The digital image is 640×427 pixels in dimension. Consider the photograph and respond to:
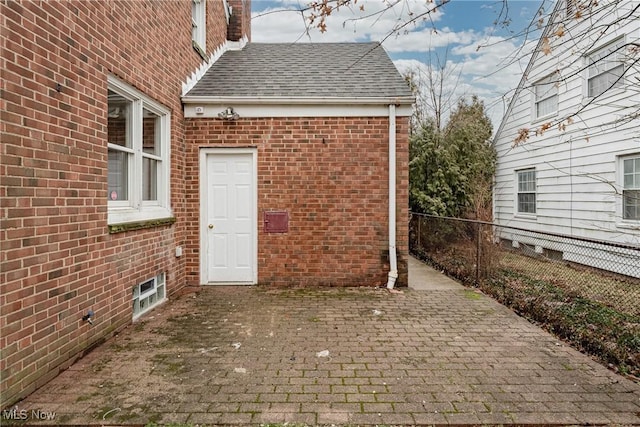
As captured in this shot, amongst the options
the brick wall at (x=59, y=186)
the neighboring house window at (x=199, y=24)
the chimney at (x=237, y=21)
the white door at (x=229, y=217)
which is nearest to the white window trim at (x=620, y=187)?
the white door at (x=229, y=217)

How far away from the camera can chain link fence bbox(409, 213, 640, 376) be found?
13.1 ft

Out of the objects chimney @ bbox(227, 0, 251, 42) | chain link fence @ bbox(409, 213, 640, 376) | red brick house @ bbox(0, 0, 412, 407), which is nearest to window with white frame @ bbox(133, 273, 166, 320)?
red brick house @ bbox(0, 0, 412, 407)

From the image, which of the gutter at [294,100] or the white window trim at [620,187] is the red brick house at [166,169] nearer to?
the gutter at [294,100]

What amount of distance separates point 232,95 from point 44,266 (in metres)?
4.26

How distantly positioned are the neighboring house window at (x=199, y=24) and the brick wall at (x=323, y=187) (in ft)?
6.63

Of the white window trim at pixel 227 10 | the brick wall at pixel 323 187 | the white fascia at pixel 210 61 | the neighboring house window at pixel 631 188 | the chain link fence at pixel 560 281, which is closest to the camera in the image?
the chain link fence at pixel 560 281

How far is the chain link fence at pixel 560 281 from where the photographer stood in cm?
399

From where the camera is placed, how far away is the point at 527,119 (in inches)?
423

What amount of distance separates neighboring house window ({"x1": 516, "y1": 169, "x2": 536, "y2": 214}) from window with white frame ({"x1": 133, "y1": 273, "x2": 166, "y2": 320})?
10227 mm

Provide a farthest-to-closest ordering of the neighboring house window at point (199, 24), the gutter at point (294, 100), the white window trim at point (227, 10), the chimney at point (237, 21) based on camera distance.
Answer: the chimney at point (237, 21) → the white window trim at point (227, 10) → the neighboring house window at point (199, 24) → the gutter at point (294, 100)

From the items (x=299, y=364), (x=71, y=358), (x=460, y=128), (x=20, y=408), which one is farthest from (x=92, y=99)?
(x=460, y=128)

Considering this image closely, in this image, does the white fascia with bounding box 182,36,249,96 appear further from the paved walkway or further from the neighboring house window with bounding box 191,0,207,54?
the paved walkway

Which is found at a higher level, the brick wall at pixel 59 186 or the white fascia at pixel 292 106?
the white fascia at pixel 292 106

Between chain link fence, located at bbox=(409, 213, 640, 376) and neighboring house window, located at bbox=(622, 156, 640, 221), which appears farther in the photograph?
neighboring house window, located at bbox=(622, 156, 640, 221)
